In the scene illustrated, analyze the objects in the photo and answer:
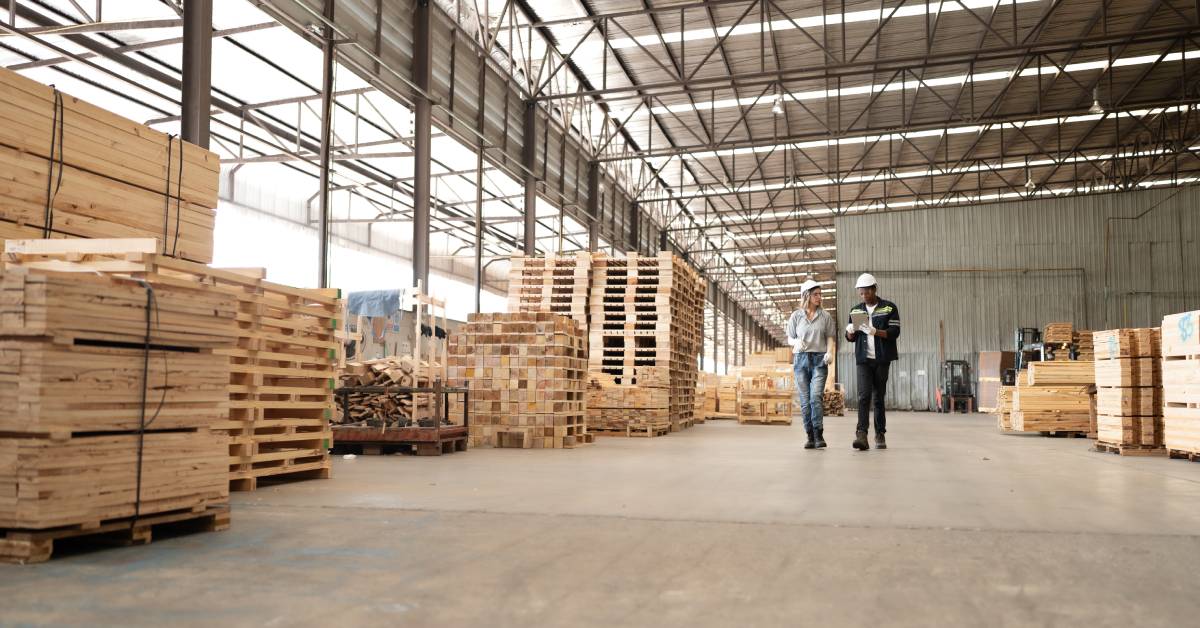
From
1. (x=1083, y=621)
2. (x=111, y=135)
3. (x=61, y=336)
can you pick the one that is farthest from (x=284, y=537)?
(x=111, y=135)

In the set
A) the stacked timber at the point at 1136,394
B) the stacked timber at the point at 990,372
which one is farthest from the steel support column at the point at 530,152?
the stacked timber at the point at 990,372

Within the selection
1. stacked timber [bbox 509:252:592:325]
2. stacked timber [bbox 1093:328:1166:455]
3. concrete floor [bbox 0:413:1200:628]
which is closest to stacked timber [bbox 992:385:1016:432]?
stacked timber [bbox 1093:328:1166:455]

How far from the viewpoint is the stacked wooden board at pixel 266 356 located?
15.4ft

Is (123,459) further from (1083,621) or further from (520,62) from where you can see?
(520,62)

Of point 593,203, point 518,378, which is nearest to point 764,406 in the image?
point 518,378

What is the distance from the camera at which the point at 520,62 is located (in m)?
19.3

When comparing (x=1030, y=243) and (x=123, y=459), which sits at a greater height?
(x=1030, y=243)

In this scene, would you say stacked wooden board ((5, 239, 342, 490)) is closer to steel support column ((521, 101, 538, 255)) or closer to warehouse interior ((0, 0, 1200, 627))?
warehouse interior ((0, 0, 1200, 627))

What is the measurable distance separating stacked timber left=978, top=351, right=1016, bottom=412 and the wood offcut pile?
21597 mm

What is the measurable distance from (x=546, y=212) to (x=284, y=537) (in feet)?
80.4

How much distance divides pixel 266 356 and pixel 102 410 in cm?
227

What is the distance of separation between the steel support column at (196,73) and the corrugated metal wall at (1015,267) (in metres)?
21.8

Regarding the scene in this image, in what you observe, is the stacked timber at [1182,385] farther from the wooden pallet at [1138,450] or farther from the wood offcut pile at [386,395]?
the wood offcut pile at [386,395]

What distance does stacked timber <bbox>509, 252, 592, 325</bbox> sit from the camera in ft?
43.1
